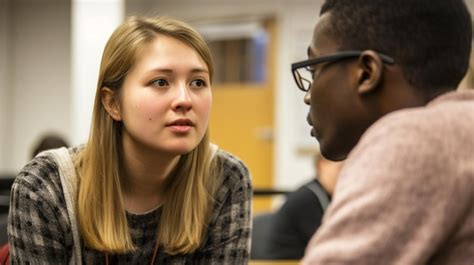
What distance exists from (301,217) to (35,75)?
5192mm

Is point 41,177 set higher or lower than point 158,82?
lower

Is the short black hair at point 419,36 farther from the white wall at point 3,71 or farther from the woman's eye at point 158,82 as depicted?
Answer: the white wall at point 3,71

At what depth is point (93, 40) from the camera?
16.1ft

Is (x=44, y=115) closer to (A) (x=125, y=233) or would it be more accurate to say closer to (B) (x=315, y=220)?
(B) (x=315, y=220)

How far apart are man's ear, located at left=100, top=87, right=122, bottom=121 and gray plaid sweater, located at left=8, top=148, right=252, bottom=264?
0.16m

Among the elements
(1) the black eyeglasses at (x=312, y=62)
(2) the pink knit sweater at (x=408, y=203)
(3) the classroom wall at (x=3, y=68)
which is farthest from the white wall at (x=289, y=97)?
(2) the pink knit sweater at (x=408, y=203)

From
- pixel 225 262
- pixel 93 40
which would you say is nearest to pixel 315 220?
pixel 225 262

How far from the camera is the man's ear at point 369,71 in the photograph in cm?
90

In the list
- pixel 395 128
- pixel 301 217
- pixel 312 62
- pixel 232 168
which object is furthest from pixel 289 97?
pixel 395 128

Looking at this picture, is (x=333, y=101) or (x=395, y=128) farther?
(x=333, y=101)

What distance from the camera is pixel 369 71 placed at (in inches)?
36.1

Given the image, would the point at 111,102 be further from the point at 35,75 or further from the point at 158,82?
the point at 35,75

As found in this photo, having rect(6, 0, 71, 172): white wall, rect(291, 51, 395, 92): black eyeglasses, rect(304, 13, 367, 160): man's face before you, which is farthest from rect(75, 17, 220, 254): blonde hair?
rect(6, 0, 71, 172): white wall

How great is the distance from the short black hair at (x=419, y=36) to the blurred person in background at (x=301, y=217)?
1888 millimetres
